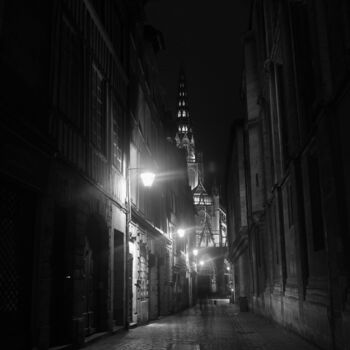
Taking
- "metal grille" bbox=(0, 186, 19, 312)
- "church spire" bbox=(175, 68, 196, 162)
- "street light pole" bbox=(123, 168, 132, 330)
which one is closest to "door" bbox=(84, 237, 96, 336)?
"street light pole" bbox=(123, 168, 132, 330)

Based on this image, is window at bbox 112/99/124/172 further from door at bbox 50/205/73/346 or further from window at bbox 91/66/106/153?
door at bbox 50/205/73/346

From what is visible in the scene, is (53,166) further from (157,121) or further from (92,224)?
(157,121)

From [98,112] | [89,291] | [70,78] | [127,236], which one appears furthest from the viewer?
[127,236]

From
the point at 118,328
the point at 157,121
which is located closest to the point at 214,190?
the point at 157,121

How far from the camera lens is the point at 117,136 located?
49.3 ft

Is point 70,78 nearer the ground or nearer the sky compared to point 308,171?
nearer the sky

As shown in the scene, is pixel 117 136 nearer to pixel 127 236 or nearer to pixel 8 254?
pixel 127 236

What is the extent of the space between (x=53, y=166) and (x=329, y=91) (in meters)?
4.99

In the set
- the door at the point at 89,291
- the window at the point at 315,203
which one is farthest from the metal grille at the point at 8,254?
the window at the point at 315,203

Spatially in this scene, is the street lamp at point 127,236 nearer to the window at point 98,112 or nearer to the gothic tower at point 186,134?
the window at point 98,112

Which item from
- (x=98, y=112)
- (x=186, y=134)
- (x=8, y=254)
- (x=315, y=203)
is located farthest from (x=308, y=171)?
(x=186, y=134)

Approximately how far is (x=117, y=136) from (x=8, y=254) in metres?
7.74

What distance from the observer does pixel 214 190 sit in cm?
10819

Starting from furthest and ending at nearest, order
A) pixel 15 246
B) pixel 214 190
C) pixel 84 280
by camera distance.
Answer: pixel 214 190, pixel 84 280, pixel 15 246
